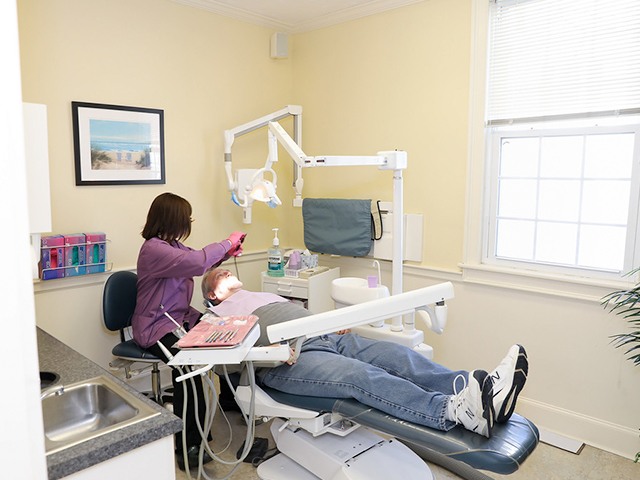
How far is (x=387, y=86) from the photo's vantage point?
3250 millimetres

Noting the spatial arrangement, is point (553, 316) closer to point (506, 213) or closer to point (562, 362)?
point (562, 362)

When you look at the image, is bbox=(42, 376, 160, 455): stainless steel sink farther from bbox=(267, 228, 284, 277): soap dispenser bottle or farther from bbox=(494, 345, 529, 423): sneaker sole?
bbox=(267, 228, 284, 277): soap dispenser bottle

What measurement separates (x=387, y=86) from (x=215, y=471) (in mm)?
2475

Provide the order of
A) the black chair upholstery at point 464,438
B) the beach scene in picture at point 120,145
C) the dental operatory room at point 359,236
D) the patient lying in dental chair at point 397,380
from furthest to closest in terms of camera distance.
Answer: the beach scene in picture at point 120,145
the dental operatory room at point 359,236
the patient lying in dental chair at point 397,380
the black chair upholstery at point 464,438

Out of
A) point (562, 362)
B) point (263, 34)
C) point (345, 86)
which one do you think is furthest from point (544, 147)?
point (263, 34)

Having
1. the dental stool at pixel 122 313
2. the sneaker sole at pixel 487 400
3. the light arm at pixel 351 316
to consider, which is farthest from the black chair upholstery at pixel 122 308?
the sneaker sole at pixel 487 400

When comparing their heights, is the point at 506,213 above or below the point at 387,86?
below

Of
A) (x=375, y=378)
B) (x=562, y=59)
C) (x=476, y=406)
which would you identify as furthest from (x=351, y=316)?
(x=562, y=59)

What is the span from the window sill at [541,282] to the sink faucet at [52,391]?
2211 millimetres

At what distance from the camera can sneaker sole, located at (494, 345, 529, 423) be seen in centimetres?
163

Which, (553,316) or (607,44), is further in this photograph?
(553,316)

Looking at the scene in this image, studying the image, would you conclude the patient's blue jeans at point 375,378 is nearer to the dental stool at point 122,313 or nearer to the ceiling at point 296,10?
the dental stool at point 122,313

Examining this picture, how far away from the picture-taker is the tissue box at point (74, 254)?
262 centimetres

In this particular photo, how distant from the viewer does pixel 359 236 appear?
328cm
